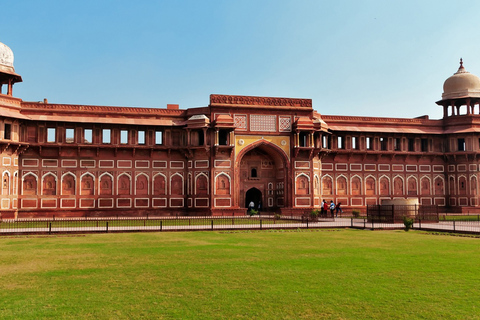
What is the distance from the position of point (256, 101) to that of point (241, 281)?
27.2 metres

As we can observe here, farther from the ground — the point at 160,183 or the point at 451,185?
the point at 160,183

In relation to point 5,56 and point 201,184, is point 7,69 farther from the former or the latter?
point 201,184

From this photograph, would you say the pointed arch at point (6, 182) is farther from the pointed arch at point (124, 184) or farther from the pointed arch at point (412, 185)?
the pointed arch at point (412, 185)

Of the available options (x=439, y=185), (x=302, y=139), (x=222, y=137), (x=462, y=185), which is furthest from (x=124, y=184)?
(x=462, y=185)

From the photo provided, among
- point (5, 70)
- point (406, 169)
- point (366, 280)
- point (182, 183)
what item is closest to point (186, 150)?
point (182, 183)

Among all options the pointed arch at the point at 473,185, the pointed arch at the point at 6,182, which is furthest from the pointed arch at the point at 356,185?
the pointed arch at the point at 6,182

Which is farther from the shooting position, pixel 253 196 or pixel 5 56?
pixel 253 196

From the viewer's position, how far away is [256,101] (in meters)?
35.1

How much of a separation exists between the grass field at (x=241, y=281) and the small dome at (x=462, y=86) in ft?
93.4

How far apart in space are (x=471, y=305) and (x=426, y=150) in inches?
1387

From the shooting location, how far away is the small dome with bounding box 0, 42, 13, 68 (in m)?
31.3

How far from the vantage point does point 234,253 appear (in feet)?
41.0

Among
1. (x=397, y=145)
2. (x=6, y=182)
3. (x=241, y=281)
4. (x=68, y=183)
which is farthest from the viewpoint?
(x=397, y=145)

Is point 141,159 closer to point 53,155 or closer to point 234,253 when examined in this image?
point 53,155
